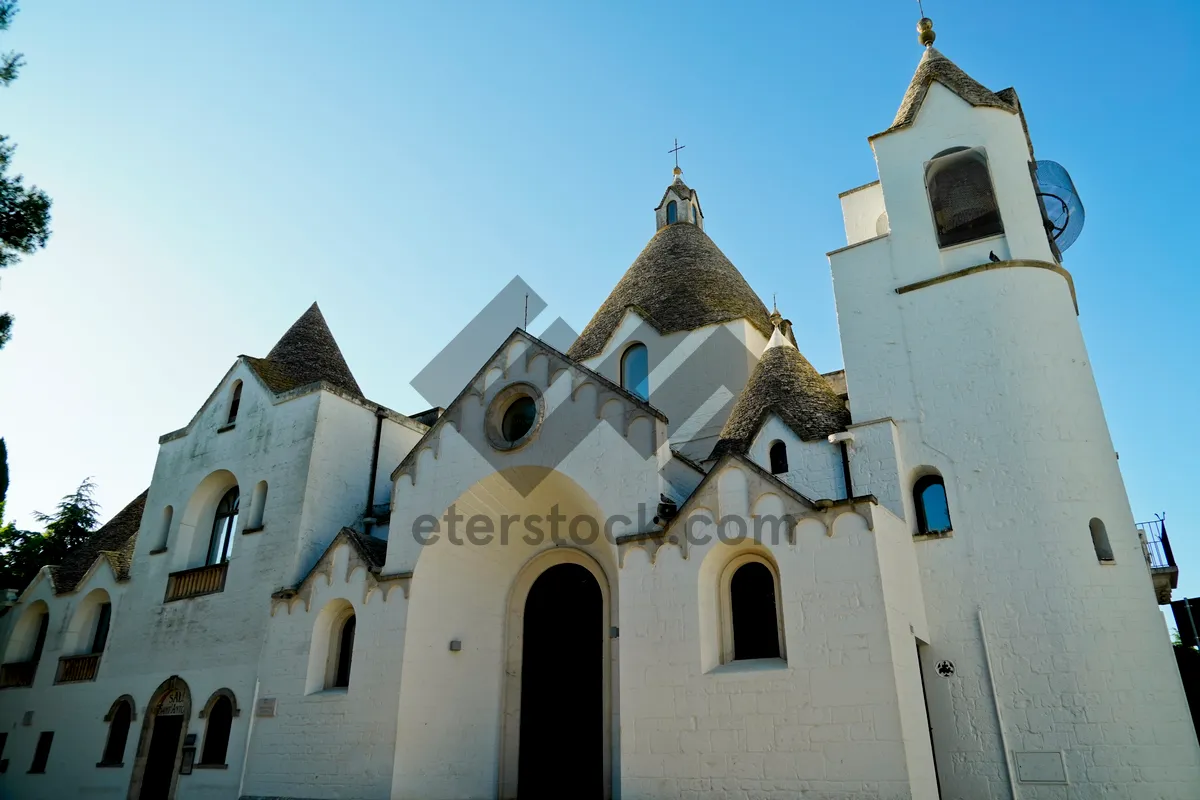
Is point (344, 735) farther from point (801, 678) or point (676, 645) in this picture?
point (801, 678)

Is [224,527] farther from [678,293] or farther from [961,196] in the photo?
[961,196]

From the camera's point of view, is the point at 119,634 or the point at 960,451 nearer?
the point at 960,451

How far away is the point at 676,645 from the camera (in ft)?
41.0

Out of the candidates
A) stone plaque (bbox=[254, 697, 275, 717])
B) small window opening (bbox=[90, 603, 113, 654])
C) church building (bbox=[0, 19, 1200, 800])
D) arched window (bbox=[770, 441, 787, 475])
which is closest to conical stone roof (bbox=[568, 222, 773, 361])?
church building (bbox=[0, 19, 1200, 800])

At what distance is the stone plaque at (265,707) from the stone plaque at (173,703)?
2530 millimetres

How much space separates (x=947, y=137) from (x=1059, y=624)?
997cm

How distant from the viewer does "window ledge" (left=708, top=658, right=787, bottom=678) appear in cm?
1173

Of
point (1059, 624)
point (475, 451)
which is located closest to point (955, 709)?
point (1059, 624)

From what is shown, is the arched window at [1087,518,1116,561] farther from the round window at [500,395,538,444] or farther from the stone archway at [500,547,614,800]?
the round window at [500,395,538,444]

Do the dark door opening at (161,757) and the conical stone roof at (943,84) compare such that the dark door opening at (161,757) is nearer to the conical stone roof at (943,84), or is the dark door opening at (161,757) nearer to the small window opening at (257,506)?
the small window opening at (257,506)

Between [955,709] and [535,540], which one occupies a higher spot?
[535,540]

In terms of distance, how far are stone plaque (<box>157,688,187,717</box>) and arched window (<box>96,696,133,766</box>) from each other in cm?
93

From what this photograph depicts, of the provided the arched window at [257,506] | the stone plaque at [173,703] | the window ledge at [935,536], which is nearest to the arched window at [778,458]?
the window ledge at [935,536]

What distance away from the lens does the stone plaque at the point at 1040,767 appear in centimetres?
1185
